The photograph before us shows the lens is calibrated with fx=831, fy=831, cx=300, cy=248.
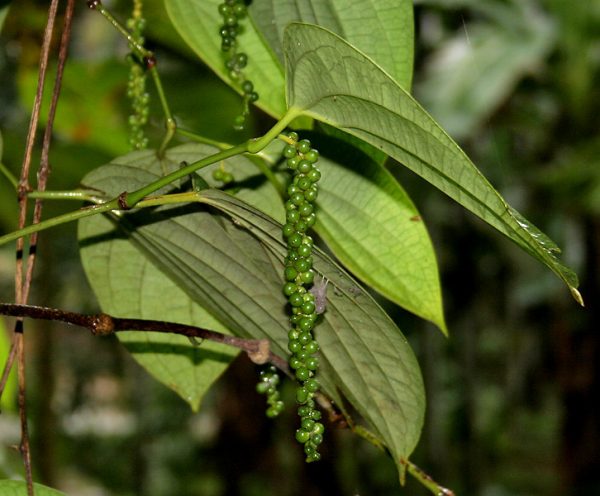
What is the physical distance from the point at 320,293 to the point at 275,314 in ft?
0.15

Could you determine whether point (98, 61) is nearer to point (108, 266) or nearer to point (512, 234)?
point (108, 266)

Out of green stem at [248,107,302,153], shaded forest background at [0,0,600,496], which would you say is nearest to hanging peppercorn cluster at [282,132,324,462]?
green stem at [248,107,302,153]

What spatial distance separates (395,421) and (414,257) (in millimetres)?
98

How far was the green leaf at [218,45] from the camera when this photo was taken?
1.67ft

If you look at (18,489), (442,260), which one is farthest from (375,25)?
(442,260)

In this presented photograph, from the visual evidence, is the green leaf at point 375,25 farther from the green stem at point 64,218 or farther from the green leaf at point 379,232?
the green stem at point 64,218

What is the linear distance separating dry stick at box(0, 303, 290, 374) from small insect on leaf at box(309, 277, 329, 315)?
5 cm

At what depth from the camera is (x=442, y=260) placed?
10.1 ft

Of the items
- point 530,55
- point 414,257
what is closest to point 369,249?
point 414,257

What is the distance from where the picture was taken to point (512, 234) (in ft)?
0.99

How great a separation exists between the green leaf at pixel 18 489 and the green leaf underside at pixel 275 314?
13cm

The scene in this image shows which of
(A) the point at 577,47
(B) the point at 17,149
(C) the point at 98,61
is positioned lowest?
(B) the point at 17,149

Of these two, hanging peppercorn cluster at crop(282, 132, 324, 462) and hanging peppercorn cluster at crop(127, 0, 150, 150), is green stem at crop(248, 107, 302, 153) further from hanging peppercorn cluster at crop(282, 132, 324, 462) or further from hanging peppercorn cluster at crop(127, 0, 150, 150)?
hanging peppercorn cluster at crop(127, 0, 150, 150)

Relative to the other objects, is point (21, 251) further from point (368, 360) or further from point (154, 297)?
point (368, 360)
